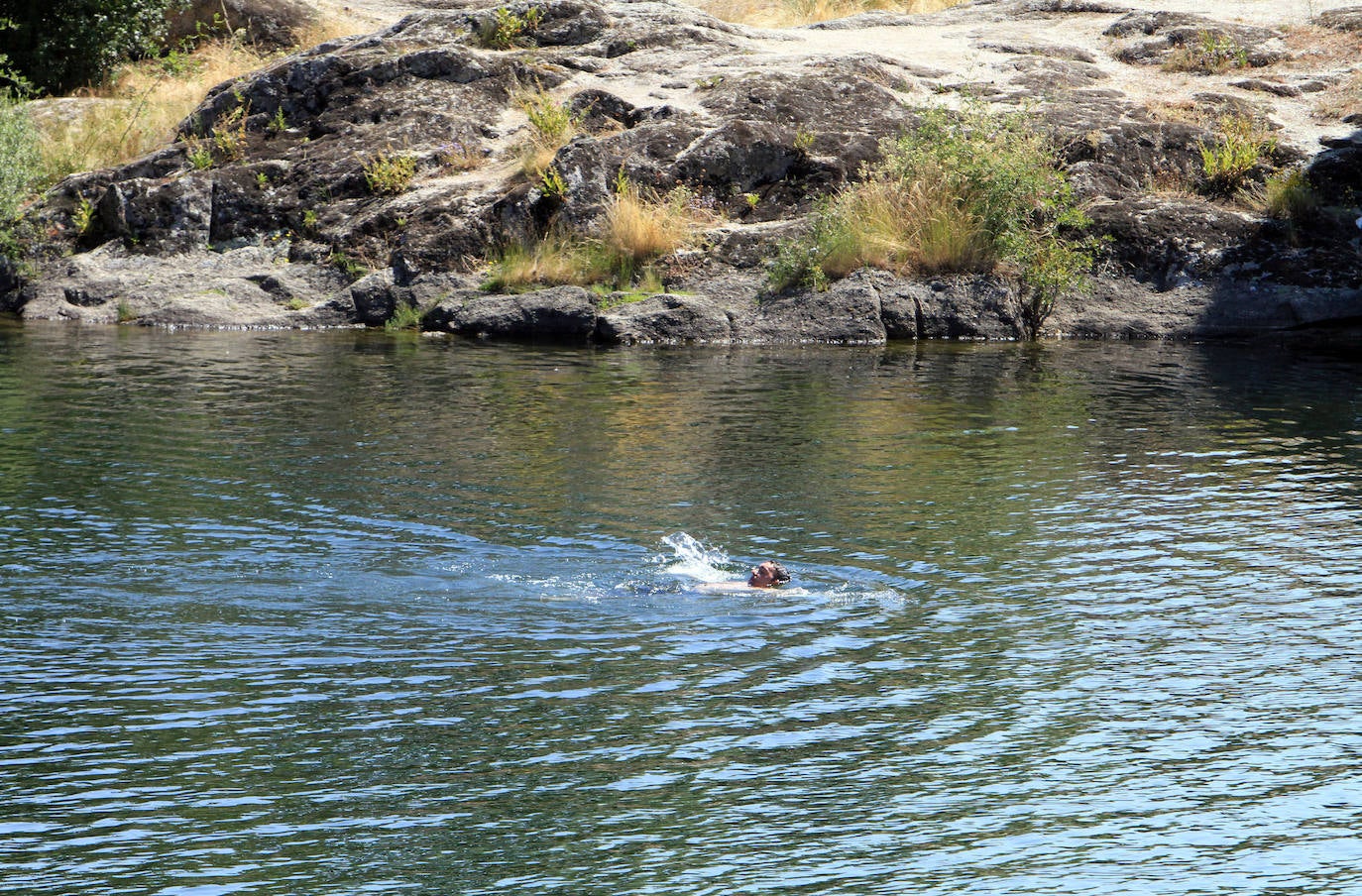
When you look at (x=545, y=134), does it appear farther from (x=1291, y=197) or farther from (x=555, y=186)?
(x=1291, y=197)

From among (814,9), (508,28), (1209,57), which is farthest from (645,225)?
(814,9)


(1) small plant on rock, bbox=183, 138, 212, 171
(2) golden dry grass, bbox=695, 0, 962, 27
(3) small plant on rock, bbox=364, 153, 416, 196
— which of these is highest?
(2) golden dry grass, bbox=695, 0, 962, 27

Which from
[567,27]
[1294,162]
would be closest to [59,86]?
[567,27]

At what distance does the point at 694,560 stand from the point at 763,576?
3.31 ft

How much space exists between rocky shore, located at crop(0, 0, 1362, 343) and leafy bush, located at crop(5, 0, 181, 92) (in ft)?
17.6

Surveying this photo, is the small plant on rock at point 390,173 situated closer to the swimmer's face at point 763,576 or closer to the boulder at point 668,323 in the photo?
the boulder at point 668,323

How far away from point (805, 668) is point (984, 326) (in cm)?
1548

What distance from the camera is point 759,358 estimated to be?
21266 millimetres

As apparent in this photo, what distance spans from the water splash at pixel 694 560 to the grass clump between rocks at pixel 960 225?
12.8m

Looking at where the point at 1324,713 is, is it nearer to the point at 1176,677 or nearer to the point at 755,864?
the point at 1176,677

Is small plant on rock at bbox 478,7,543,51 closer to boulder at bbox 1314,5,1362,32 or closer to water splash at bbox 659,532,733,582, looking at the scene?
boulder at bbox 1314,5,1362,32

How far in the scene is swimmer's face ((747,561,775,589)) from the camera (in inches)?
378

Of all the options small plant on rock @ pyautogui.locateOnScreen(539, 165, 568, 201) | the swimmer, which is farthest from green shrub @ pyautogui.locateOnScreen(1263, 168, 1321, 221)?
the swimmer

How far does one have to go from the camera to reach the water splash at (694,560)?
404 inches
